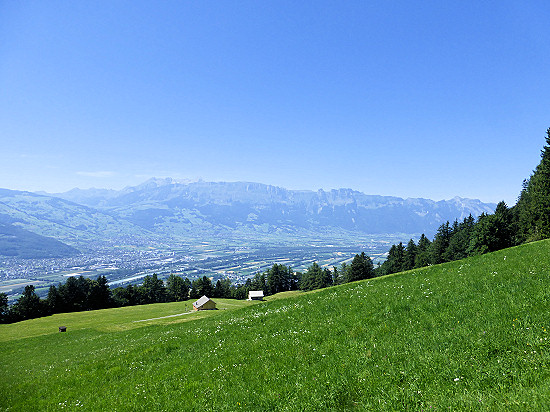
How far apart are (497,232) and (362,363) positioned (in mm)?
95034

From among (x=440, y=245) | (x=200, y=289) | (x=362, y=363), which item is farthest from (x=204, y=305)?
(x=440, y=245)

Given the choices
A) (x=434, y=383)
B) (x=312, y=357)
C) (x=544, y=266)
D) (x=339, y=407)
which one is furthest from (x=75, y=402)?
(x=544, y=266)

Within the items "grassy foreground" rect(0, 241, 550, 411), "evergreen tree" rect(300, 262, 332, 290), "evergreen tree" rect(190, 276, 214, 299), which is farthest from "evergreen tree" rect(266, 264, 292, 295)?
"grassy foreground" rect(0, 241, 550, 411)

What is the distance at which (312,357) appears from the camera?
953 centimetres

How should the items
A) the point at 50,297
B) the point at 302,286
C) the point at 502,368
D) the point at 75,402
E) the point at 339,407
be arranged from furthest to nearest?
the point at 302,286
the point at 50,297
the point at 75,402
the point at 339,407
the point at 502,368

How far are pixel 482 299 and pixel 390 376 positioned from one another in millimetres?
6730

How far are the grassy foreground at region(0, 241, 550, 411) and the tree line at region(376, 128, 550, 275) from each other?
5370 centimetres

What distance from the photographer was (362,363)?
827 centimetres

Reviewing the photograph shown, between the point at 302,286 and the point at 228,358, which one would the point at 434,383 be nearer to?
the point at 228,358

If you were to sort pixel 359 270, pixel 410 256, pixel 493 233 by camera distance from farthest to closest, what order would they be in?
pixel 410 256
pixel 359 270
pixel 493 233

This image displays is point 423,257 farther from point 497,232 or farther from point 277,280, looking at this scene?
point 277,280

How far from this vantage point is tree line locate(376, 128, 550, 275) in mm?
53094

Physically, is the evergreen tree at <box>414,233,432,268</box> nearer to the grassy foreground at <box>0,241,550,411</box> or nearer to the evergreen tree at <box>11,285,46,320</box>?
the grassy foreground at <box>0,241,550,411</box>

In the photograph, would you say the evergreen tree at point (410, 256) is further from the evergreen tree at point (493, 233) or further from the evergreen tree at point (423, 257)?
the evergreen tree at point (493, 233)
